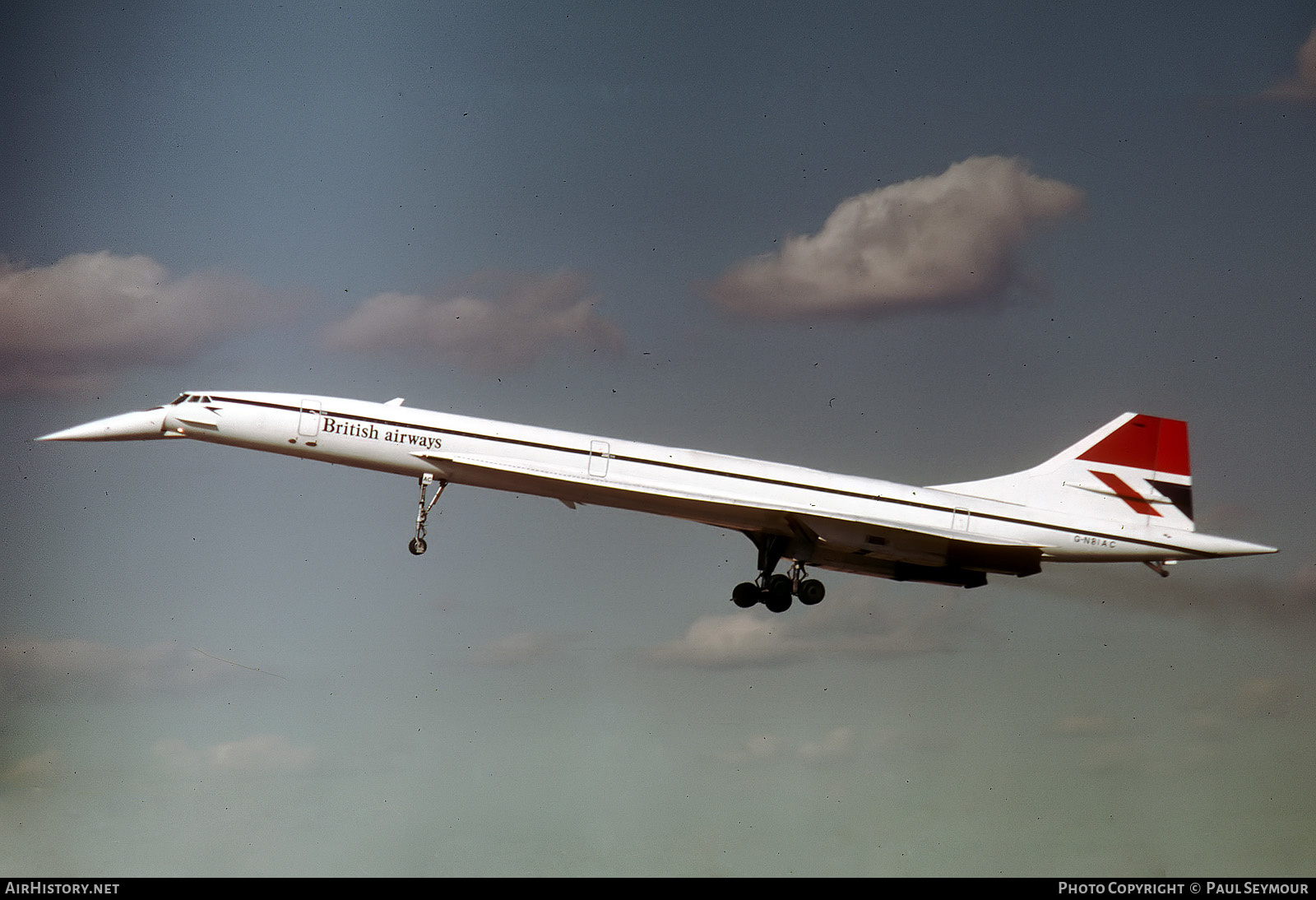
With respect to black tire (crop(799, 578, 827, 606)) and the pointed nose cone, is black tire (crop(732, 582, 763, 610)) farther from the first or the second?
the pointed nose cone

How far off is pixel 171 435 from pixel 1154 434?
14.6m

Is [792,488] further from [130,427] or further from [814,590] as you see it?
[130,427]

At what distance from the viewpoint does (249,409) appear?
23.1 meters

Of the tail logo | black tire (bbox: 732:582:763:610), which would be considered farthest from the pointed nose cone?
the tail logo

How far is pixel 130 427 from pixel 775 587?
9734mm

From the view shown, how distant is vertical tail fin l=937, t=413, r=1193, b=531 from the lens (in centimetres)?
2462

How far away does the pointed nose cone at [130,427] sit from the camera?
904 inches

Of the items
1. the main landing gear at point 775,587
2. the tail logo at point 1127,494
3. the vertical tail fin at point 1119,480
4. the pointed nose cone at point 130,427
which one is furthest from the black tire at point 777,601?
the pointed nose cone at point 130,427

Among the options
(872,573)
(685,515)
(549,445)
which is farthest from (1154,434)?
(549,445)

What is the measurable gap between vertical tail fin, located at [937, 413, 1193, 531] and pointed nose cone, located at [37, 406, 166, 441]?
37.6 feet

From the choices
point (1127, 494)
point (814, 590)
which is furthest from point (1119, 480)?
point (814, 590)

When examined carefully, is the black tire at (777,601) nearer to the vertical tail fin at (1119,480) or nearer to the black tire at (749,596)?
the black tire at (749,596)
